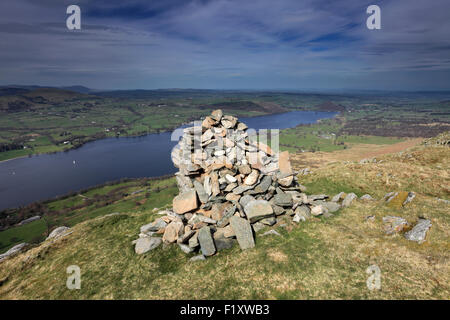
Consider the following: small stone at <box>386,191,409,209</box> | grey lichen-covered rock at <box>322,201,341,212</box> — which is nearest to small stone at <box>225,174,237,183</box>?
grey lichen-covered rock at <box>322,201,341,212</box>

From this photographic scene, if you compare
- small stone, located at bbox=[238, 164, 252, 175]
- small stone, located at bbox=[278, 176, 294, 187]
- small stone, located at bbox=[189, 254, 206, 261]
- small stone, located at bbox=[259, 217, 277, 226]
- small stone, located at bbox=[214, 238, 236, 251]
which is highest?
small stone, located at bbox=[238, 164, 252, 175]

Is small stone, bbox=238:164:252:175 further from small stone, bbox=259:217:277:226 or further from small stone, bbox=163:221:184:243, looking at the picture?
small stone, bbox=163:221:184:243

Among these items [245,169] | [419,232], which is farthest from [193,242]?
[419,232]

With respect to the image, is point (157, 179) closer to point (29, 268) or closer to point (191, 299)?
point (29, 268)

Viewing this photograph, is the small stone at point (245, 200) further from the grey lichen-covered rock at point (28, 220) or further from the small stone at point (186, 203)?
the grey lichen-covered rock at point (28, 220)

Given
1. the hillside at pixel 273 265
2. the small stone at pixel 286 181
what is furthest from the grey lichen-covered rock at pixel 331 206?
the small stone at pixel 286 181

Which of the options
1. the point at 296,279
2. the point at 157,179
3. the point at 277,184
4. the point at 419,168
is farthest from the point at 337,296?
the point at 157,179

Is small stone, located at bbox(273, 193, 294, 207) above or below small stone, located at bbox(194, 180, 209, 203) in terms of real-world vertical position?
below
